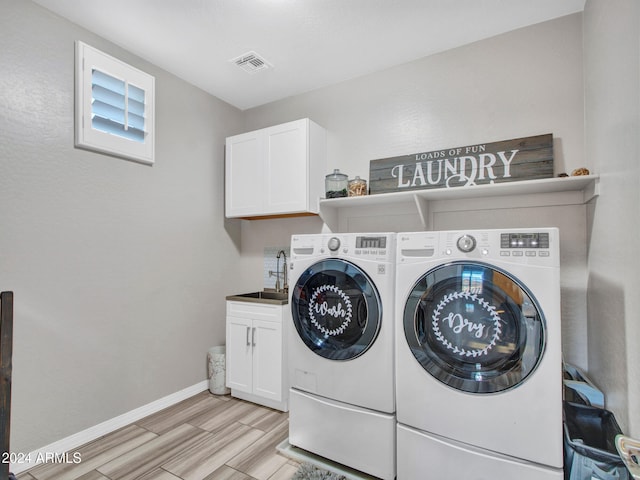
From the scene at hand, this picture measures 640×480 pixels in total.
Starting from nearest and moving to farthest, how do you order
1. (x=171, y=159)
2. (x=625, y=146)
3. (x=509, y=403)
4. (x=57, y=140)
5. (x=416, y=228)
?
(x=625, y=146)
(x=509, y=403)
(x=57, y=140)
(x=416, y=228)
(x=171, y=159)

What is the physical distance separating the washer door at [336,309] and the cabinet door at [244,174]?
113 centimetres

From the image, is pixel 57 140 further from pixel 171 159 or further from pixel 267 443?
pixel 267 443

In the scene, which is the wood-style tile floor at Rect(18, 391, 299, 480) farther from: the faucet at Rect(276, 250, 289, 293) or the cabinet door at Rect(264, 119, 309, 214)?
the cabinet door at Rect(264, 119, 309, 214)

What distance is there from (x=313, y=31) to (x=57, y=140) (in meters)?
1.73

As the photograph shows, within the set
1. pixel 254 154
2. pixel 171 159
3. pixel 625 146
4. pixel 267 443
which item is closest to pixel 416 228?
pixel 625 146

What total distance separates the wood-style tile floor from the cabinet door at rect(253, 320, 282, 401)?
0.57 ft

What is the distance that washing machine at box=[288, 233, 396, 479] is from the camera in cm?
173

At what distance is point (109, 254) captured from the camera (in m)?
2.26

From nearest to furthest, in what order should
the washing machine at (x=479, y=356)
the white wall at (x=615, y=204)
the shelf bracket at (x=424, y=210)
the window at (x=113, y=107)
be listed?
the white wall at (x=615, y=204)
the washing machine at (x=479, y=356)
the window at (x=113, y=107)
the shelf bracket at (x=424, y=210)

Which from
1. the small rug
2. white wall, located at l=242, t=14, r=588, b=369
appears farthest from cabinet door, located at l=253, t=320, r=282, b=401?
white wall, located at l=242, t=14, r=588, b=369

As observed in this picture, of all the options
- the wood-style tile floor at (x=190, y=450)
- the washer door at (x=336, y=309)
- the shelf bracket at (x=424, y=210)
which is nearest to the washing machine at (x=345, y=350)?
the washer door at (x=336, y=309)

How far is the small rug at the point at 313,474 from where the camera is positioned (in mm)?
1754

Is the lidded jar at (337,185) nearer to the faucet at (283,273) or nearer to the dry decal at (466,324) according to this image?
the faucet at (283,273)

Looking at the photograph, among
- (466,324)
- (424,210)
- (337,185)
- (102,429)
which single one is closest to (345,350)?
(466,324)
